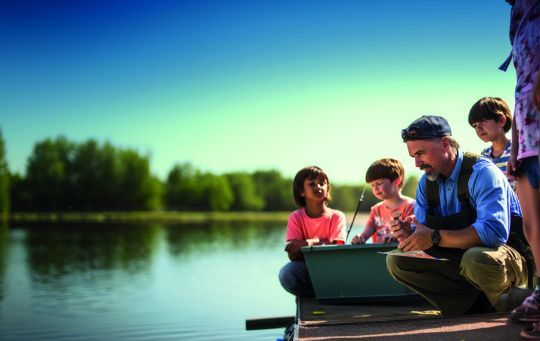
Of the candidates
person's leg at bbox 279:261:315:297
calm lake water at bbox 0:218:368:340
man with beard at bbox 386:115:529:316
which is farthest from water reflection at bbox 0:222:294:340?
man with beard at bbox 386:115:529:316

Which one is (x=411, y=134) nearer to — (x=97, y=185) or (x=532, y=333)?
(x=532, y=333)

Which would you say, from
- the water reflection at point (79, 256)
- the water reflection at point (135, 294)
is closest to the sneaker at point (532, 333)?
the water reflection at point (135, 294)

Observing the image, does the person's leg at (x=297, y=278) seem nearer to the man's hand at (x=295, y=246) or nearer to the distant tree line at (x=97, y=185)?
the man's hand at (x=295, y=246)

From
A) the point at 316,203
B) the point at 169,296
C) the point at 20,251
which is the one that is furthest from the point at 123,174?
the point at 316,203

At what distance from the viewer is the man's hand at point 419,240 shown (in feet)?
9.50

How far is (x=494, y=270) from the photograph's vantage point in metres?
2.84

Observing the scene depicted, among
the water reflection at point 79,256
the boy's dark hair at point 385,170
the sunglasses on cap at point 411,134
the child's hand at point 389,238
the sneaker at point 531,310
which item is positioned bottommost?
the water reflection at point 79,256

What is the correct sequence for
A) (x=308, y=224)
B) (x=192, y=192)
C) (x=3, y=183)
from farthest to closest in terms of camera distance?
1. (x=192, y=192)
2. (x=3, y=183)
3. (x=308, y=224)

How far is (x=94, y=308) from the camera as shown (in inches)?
378

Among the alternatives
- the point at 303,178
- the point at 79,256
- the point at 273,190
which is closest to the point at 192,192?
the point at 273,190

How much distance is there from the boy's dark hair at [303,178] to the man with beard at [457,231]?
5.10 ft

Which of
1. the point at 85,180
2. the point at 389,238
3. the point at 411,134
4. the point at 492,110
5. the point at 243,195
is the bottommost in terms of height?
the point at 243,195

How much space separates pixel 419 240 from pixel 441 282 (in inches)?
17.3

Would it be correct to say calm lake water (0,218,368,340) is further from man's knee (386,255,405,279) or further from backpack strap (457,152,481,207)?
backpack strap (457,152,481,207)
